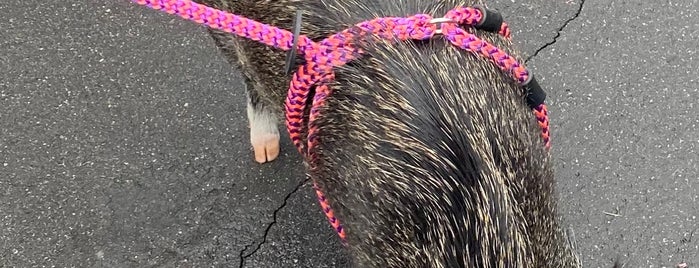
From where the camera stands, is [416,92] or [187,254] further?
[187,254]

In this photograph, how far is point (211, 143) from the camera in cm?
288

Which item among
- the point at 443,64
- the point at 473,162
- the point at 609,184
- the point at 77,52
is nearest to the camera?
the point at 473,162

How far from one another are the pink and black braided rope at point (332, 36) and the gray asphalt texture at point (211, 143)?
1056 millimetres

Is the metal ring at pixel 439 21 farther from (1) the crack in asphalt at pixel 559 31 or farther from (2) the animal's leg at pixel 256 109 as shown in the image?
(1) the crack in asphalt at pixel 559 31

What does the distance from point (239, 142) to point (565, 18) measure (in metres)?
1.49

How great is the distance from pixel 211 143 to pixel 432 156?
1421 mm

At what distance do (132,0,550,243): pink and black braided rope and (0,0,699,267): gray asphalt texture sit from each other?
1056 millimetres

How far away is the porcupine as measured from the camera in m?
1.57

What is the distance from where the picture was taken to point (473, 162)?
160 cm

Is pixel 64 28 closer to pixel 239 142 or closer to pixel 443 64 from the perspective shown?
pixel 239 142

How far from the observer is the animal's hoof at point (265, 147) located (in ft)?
9.02

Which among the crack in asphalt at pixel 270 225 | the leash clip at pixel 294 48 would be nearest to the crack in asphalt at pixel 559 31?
the crack in asphalt at pixel 270 225

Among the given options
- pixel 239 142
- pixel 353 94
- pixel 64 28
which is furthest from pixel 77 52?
pixel 353 94

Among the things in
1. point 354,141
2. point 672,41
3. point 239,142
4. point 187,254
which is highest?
point 354,141
